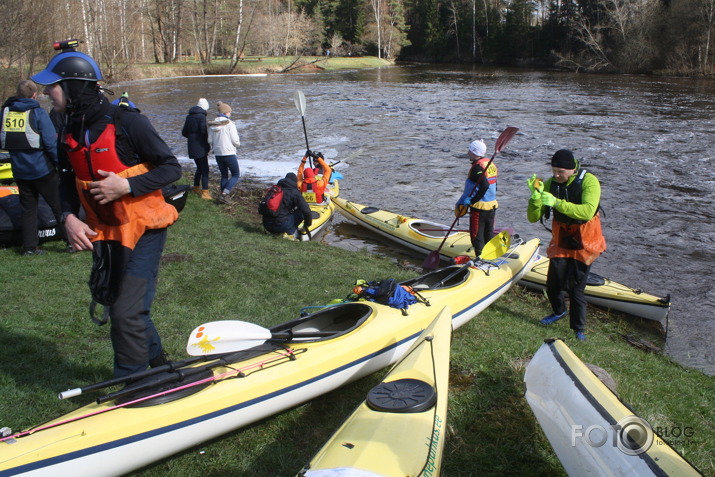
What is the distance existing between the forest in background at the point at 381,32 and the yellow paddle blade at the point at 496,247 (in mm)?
12844

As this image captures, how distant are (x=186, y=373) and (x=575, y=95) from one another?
76.9 ft

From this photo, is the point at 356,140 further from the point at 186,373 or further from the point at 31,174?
the point at 186,373

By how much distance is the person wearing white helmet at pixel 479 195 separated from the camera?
6.08 m

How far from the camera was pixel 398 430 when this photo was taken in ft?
8.12

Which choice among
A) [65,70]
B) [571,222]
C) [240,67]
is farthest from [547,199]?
[240,67]

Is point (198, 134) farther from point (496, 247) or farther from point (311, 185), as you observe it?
point (496, 247)

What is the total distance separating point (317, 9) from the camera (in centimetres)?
5438

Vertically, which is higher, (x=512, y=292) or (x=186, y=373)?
(x=186, y=373)

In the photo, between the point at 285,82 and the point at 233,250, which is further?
the point at 285,82

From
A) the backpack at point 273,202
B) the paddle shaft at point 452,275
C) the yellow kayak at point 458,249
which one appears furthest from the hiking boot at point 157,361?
the yellow kayak at point 458,249

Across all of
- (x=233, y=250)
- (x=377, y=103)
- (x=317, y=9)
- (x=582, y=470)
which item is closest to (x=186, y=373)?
(x=582, y=470)

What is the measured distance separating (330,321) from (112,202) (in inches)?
71.8

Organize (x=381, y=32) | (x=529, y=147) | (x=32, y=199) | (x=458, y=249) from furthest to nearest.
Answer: (x=381, y=32) → (x=529, y=147) → (x=458, y=249) → (x=32, y=199)

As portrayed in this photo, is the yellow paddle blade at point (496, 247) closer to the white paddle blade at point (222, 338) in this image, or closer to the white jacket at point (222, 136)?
the white paddle blade at point (222, 338)
